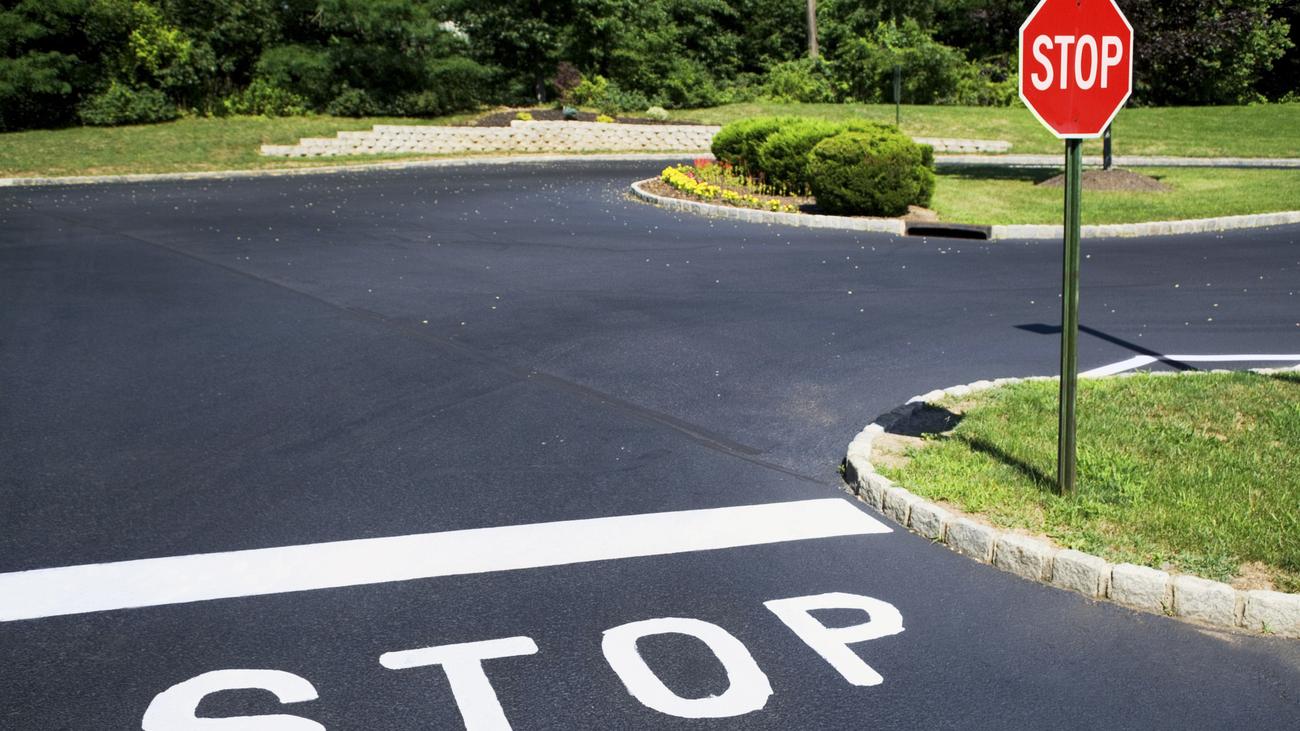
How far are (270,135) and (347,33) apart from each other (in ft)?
26.5

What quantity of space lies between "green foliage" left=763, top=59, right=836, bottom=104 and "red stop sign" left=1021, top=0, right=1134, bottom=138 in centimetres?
3722

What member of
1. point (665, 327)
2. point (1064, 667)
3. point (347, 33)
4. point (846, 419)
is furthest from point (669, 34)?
point (1064, 667)

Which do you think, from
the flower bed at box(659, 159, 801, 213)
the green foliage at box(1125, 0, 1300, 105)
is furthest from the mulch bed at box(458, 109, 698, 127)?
the green foliage at box(1125, 0, 1300, 105)

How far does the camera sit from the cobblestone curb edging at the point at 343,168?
2677 centimetres

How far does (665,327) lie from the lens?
34.4 ft

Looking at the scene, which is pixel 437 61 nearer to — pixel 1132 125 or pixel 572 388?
pixel 1132 125

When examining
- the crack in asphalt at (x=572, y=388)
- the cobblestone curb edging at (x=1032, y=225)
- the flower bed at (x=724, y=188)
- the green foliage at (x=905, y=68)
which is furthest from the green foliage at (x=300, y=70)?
the crack in asphalt at (x=572, y=388)

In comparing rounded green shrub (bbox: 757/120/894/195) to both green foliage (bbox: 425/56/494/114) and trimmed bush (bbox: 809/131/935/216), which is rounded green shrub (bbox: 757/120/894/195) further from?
green foliage (bbox: 425/56/494/114)

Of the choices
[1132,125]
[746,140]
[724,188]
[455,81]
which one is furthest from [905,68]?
[724,188]

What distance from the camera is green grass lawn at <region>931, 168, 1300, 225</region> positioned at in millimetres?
17609

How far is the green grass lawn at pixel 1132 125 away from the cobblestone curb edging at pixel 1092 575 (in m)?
27.9

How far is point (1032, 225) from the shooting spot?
650 inches

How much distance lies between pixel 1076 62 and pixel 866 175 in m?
12.3

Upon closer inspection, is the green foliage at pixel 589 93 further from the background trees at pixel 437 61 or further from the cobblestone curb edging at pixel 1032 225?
the cobblestone curb edging at pixel 1032 225
